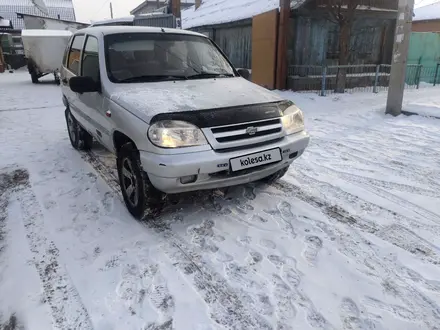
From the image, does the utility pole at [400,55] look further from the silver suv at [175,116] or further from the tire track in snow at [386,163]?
the silver suv at [175,116]

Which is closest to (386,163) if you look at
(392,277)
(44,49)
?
(392,277)

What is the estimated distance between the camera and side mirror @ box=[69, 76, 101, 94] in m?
3.46

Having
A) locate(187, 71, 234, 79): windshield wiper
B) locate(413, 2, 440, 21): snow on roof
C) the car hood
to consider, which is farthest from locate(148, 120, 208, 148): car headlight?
locate(413, 2, 440, 21): snow on roof

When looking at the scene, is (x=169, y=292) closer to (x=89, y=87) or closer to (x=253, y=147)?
(x=253, y=147)

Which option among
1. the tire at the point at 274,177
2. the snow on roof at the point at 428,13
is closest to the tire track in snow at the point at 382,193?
the tire at the point at 274,177

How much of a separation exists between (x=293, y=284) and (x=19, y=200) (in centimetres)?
309

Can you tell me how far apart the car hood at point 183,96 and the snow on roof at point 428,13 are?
94.1 feet

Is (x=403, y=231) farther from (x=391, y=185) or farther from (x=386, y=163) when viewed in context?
(x=386, y=163)

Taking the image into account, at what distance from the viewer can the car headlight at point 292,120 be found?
3.35 meters

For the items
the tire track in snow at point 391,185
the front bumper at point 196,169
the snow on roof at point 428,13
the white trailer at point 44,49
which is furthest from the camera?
the snow on roof at point 428,13

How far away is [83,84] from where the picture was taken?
3504mm

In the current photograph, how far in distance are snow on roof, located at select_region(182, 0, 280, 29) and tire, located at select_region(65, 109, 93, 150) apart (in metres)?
9.47

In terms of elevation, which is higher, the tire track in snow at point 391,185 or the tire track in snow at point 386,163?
the tire track in snow at point 386,163

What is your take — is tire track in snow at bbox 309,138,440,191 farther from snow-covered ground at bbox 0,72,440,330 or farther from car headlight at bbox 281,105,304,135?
car headlight at bbox 281,105,304,135
